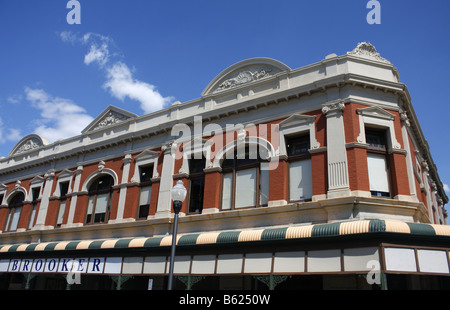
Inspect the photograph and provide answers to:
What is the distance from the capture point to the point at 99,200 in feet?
74.0

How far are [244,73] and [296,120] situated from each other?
460 centimetres

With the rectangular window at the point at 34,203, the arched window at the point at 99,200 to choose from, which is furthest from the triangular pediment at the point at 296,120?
the rectangular window at the point at 34,203

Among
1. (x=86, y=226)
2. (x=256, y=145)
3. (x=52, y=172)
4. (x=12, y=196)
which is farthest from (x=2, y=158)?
(x=256, y=145)

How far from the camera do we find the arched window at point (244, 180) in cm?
1712

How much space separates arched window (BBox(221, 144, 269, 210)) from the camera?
56.2 feet

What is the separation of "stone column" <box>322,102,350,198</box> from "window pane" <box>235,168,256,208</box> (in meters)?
3.73

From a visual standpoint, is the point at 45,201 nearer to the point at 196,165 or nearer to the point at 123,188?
the point at 123,188

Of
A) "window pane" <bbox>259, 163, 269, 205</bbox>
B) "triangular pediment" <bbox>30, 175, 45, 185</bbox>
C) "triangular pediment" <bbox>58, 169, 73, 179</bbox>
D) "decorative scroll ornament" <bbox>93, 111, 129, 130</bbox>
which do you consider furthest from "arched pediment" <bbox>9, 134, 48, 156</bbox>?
"window pane" <bbox>259, 163, 269, 205</bbox>

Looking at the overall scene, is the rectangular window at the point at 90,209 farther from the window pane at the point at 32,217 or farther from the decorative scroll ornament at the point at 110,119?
the window pane at the point at 32,217

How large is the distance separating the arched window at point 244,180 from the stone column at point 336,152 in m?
3.05

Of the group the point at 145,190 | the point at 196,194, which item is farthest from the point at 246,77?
the point at 145,190

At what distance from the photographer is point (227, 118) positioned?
63.3 ft

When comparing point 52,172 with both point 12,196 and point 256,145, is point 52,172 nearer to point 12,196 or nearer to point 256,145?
point 12,196

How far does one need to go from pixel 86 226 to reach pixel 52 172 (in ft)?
20.3
